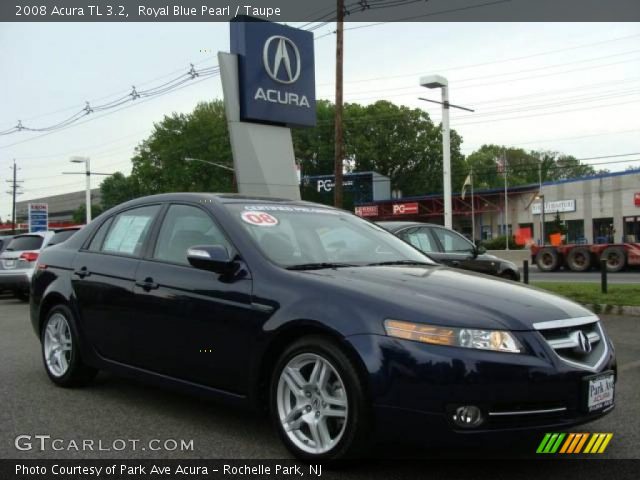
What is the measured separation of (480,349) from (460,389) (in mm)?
216

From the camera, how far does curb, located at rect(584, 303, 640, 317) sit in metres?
10.0

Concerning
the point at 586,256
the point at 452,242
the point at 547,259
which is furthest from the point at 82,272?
the point at 547,259

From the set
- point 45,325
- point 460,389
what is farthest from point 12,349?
point 460,389

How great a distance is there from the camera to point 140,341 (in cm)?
454

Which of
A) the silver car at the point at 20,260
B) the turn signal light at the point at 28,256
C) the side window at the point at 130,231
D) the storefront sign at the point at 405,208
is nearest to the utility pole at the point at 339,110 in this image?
the silver car at the point at 20,260

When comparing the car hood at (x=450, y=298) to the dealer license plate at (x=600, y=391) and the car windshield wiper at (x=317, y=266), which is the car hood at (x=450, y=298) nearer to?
the car windshield wiper at (x=317, y=266)

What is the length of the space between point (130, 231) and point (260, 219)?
1284mm

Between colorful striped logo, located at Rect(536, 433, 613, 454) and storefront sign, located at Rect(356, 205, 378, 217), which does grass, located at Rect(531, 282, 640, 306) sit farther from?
storefront sign, located at Rect(356, 205, 378, 217)

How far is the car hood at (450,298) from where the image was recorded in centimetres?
330

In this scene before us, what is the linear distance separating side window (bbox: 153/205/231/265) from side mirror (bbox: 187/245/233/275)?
24cm

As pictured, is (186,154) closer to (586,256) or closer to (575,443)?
(586,256)

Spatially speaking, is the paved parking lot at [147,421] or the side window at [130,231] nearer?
the paved parking lot at [147,421]

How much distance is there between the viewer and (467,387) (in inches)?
122

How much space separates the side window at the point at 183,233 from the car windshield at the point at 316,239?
0.19 meters
